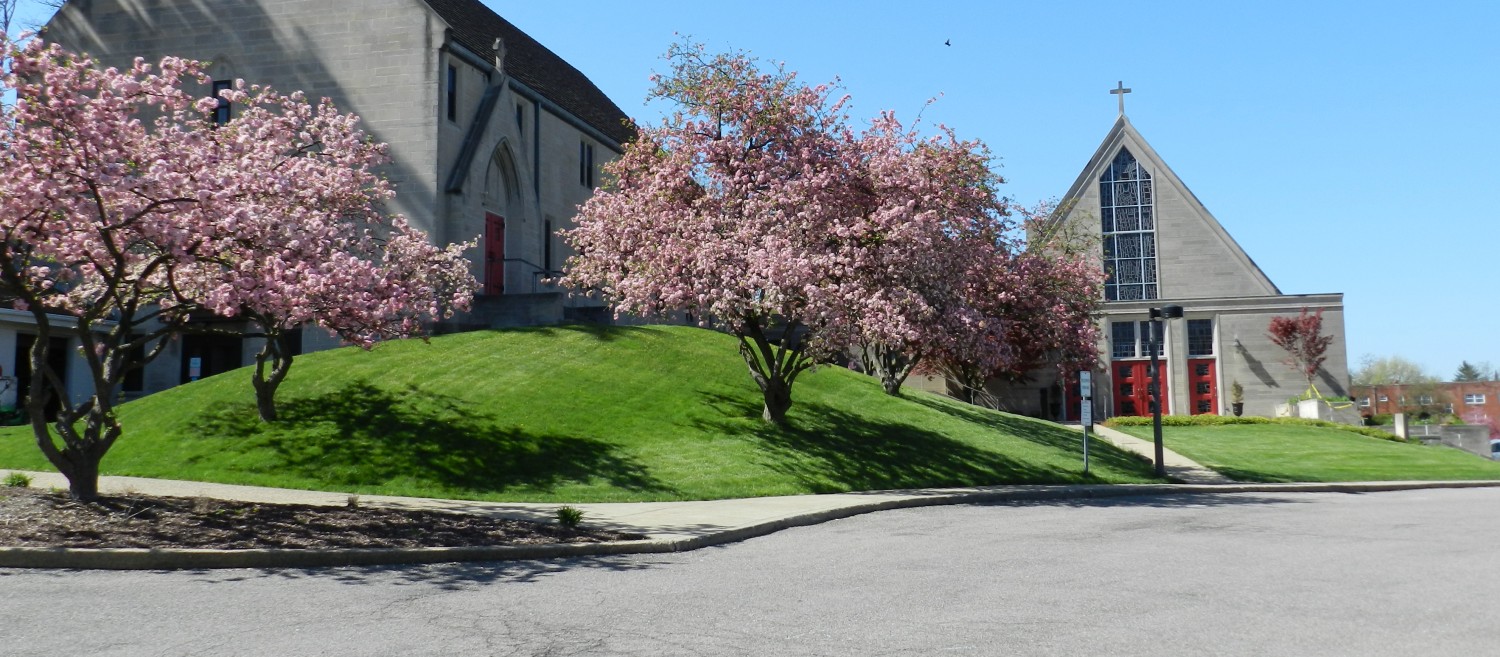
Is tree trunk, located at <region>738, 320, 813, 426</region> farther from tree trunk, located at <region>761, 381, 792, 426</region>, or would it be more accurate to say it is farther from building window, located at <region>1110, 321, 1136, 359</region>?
building window, located at <region>1110, 321, 1136, 359</region>

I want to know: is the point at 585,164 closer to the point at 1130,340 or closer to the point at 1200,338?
the point at 1130,340

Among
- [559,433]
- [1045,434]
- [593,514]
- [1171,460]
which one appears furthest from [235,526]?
[1171,460]

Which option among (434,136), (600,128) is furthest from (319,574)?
(600,128)

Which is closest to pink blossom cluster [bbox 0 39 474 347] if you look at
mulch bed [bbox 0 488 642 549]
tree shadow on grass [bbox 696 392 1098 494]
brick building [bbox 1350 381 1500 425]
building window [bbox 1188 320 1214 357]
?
mulch bed [bbox 0 488 642 549]

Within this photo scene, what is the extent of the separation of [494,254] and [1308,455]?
26.1 meters

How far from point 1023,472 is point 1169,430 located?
17.9 meters

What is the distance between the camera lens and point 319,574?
10.1m

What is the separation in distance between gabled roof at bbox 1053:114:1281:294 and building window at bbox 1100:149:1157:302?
55cm

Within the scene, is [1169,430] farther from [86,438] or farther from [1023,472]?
[86,438]

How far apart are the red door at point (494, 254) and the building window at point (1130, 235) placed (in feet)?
86.6

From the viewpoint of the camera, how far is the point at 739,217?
22078 mm

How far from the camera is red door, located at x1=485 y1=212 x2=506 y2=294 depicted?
118 ft

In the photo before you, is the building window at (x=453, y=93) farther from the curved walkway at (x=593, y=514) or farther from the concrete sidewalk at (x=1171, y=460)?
the concrete sidewalk at (x=1171, y=460)

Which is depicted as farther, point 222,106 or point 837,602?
point 222,106
